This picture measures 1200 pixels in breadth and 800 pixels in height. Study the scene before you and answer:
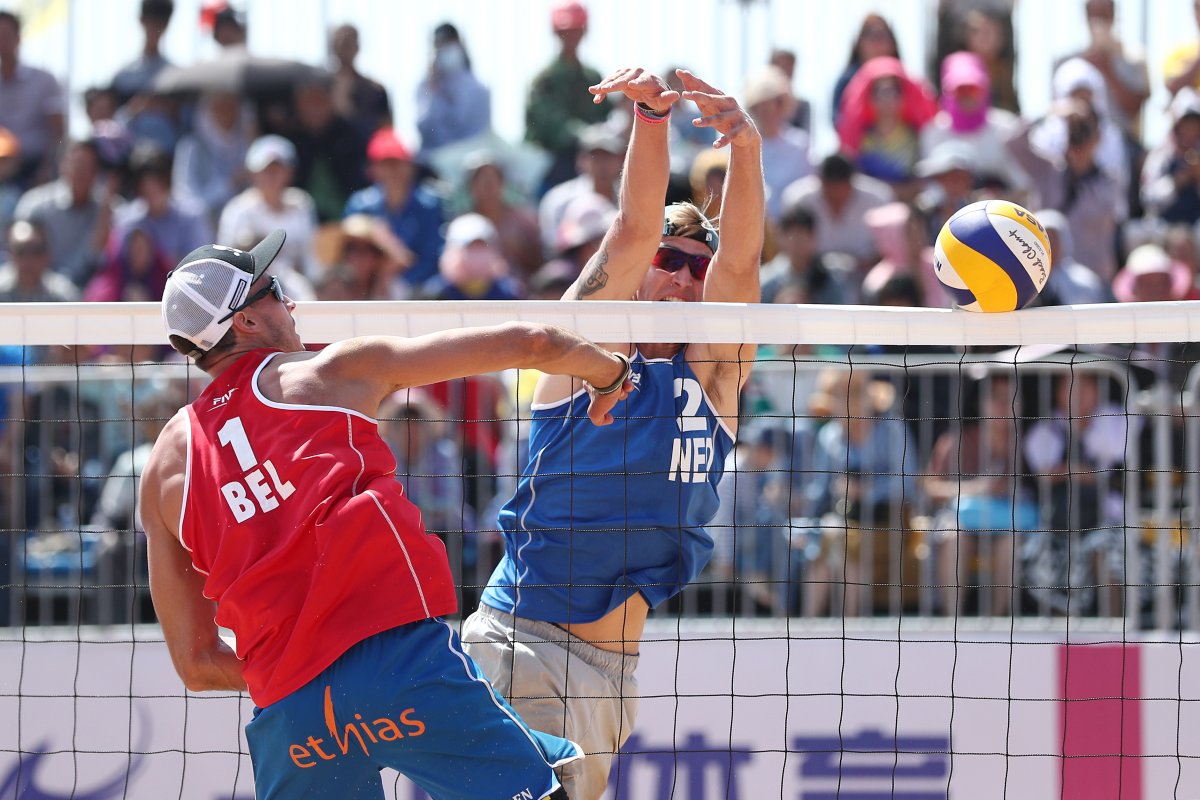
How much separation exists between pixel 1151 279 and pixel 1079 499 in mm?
1711

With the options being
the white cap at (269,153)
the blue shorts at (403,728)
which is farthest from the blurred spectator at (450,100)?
the blue shorts at (403,728)

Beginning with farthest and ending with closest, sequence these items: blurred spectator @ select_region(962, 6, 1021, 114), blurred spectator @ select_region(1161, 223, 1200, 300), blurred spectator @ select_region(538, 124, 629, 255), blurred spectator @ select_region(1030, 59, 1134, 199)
→ blurred spectator @ select_region(962, 6, 1021, 114)
blurred spectator @ select_region(1030, 59, 1134, 199)
blurred spectator @ select_region(538, 124, 629, 255)
blurred spectator @ select_region(1161, 223, 1200, 300)

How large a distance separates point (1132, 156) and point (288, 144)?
5288 mm

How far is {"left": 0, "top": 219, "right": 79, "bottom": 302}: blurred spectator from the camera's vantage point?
8.78m

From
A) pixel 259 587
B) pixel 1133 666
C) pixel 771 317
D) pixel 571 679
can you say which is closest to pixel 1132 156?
pixel 1133 666

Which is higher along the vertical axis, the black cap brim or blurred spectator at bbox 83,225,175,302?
blurred spectator at bbox 83,225,175,302

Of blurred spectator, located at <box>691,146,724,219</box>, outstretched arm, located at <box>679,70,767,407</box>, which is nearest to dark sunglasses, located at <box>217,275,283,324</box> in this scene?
outstretched arm, located at <box>679,70,767,407</box>

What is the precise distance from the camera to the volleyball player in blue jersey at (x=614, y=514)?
439 centimetres

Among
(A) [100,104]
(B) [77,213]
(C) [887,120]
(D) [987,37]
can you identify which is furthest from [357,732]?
(A) [100,104]

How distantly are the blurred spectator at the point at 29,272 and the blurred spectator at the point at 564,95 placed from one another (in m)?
3.09

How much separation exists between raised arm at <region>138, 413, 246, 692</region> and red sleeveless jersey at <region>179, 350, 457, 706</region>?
95 millimetres

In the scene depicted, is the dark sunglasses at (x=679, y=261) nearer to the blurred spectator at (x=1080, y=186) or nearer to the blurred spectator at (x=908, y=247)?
the blurred spectator at (x=908, y=247)

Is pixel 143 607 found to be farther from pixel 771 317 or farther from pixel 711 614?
pixel 771 317

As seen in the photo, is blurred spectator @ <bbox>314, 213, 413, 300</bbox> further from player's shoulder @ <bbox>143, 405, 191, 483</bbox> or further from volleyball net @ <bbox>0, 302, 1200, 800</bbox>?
player's shoulder @ <bbox>143, 405, 191, 483</bbox>
